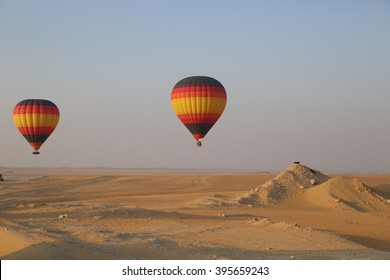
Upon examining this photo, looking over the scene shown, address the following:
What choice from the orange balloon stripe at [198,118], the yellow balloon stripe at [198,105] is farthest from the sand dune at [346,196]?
the yellow balloon stripe at [198,105]

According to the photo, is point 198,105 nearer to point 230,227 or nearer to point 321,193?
point 321,193

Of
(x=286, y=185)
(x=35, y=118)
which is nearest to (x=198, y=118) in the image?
(x=286, y=185)

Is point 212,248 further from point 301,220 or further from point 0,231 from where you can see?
point 301,220

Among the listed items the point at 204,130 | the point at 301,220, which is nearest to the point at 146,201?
the point at 204,130

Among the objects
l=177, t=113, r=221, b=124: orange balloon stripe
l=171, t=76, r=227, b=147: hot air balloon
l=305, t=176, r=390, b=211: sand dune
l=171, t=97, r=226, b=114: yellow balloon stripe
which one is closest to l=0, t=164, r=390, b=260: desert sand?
l=305, t=176, r=390, b=211: sand dune

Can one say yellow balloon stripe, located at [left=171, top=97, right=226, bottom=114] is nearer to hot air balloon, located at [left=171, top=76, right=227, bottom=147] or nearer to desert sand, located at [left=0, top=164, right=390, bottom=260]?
hot air balloon, located at [left=171, top=76, right=227, bottom=147]

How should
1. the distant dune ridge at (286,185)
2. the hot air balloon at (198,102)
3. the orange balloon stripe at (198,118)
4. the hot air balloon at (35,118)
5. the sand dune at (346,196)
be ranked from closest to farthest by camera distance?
the sand dune at (346,196)
the hot air balloon at (198,102)
the orange balloon stripe at (198,118)
the distant dune ridge at (286,185)
the hot air balloon at (35,118)

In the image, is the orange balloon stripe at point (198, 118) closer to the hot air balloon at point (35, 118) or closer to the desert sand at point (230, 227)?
the desert sand at point (230, 227)
